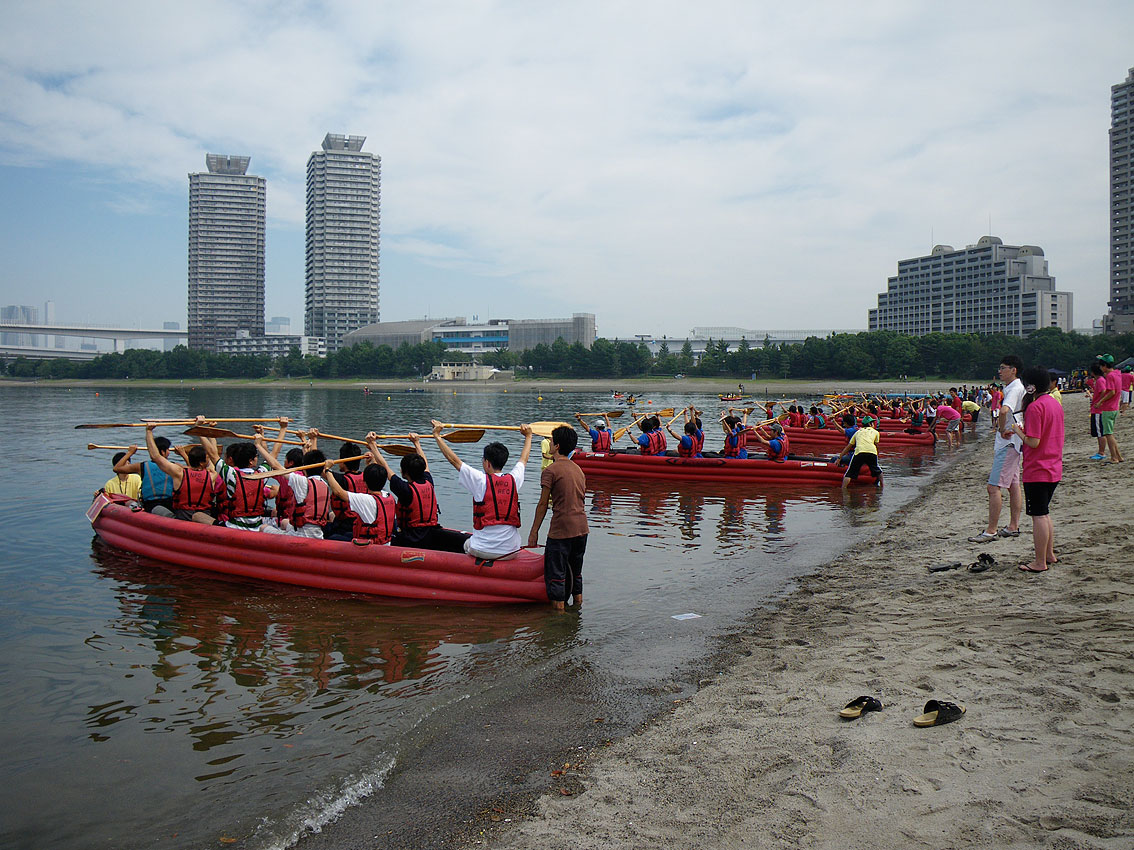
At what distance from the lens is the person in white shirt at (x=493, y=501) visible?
7.82 m

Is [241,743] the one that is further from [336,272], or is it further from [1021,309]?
[336,272]

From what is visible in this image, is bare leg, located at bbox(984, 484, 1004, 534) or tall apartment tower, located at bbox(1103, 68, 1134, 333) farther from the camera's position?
tall apartment tower, located at bbox(1103, 68, 1134, 333)

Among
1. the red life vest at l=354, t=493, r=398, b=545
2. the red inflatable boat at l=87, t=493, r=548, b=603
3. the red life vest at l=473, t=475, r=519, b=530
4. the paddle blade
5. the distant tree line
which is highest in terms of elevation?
the distant tree line

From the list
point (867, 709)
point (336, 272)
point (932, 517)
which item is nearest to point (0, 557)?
point (867, 709)

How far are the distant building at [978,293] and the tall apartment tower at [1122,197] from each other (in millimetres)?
9154

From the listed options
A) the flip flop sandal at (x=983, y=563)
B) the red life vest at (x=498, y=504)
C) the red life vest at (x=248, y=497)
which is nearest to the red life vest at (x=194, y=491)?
the red life vest at (x=248, y=497)

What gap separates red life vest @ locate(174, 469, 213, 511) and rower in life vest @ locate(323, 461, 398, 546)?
258 centimetres

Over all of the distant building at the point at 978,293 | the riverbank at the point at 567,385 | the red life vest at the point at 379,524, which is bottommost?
the red life vest at the point at 379,524

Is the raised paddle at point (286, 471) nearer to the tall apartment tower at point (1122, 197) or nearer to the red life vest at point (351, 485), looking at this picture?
the red life vest at point (351, 485)

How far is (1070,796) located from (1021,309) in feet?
500

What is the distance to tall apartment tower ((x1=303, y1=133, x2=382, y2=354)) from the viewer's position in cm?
17775

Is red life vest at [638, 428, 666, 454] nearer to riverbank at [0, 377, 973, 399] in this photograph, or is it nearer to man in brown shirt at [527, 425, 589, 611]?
man in brown shirt at [527, 425, 589, 611]

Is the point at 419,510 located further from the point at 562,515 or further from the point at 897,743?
the point at 897,743

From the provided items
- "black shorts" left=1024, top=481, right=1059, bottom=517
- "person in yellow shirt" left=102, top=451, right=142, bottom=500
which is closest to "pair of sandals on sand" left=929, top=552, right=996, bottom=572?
"black shorts" left=1024, top=481, right=1059, bottom=517
